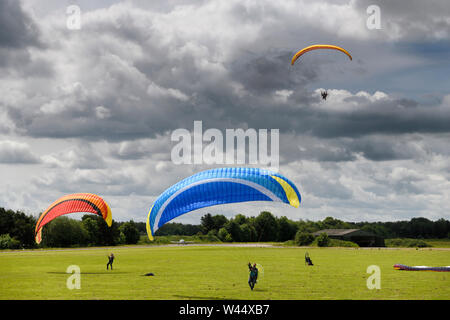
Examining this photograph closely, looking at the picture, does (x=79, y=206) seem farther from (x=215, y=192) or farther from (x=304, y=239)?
(x=304, y=239)

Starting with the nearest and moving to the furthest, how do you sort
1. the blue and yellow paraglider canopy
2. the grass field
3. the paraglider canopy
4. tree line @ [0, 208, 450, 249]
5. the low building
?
the blue and yellow paraglider canopy → the grass field → the paraglider canopy → tree line @ [0, 208, 450, 249] → the low building

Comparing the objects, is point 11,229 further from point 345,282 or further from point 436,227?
point 436,227

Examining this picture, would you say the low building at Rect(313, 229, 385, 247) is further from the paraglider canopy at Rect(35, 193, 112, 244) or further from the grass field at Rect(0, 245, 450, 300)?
the paraglider canopy at Rect(35, 193, 112, 244)

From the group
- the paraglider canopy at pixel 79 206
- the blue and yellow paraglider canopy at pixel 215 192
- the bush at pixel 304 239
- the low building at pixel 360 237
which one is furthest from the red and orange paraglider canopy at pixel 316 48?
the low building at pixel 360 237

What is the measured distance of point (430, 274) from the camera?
3469 cm

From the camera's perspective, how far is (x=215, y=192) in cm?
2384

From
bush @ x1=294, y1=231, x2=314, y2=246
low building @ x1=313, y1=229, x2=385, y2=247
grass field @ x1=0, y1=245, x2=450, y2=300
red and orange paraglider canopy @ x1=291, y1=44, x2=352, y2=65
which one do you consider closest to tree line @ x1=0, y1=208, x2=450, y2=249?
bush @ x1=294, y1=231, x2=314, y2=246

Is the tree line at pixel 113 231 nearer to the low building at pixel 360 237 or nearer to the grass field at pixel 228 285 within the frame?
the low building at pixel 360 237

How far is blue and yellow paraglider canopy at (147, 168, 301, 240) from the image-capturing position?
77.4ft

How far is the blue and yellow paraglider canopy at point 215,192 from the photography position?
23.6 m

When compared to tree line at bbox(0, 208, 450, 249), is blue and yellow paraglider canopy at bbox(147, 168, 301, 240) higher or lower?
higher

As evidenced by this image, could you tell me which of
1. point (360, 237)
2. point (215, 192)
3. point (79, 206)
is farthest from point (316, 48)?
point (360, 237)
